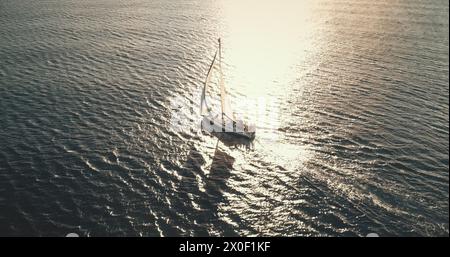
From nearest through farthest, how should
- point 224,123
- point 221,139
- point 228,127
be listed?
point 221,139 → point 228,127 → point 224,123

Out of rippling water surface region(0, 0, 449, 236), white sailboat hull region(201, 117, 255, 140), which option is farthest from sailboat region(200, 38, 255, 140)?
rippling water surface region(0, 0, 449, 236)

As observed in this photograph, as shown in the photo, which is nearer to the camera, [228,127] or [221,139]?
[221,139]

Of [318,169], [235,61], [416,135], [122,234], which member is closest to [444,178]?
[416,135]

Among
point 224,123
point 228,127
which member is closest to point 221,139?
point 228,127

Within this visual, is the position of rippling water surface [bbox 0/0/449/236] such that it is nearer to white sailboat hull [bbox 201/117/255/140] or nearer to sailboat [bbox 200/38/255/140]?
white sailboat hull [bbox 201/117/255/140]

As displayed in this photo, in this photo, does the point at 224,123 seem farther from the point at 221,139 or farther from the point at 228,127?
the point at 221,139

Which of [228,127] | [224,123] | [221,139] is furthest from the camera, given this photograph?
[224,123]

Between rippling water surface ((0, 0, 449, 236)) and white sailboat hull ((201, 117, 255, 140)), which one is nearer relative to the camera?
rippling water surface ((0, 0, 449, 236))

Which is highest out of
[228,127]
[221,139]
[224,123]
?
[224,123]

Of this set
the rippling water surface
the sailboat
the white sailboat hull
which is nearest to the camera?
the rippling water surface
